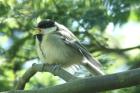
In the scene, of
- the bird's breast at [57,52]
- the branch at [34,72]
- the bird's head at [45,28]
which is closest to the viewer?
the branch at [34,72]

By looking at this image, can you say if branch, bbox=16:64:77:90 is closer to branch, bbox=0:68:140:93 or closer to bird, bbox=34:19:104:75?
branch, bbox=0:68:140:93

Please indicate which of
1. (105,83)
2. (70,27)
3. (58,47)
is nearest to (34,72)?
(105,83)

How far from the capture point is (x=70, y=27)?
194 inches

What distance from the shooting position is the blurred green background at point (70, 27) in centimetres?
439

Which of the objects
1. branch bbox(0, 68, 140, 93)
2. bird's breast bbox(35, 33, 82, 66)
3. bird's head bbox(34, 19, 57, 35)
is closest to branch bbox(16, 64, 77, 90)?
branch bbox(0, 68, 140, 93)

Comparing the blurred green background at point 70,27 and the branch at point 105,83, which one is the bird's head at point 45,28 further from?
the branch at point 105,83

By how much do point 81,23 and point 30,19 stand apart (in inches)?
17.3

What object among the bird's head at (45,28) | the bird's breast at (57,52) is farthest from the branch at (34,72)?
the bird's head at (45,28)

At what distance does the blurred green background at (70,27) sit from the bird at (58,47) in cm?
48

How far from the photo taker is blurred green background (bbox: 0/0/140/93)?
4.39 m

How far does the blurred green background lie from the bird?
482 mm

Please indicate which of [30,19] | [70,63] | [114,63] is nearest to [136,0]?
[114,63]

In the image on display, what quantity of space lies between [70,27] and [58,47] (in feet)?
4.33

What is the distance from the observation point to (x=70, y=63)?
365cm
